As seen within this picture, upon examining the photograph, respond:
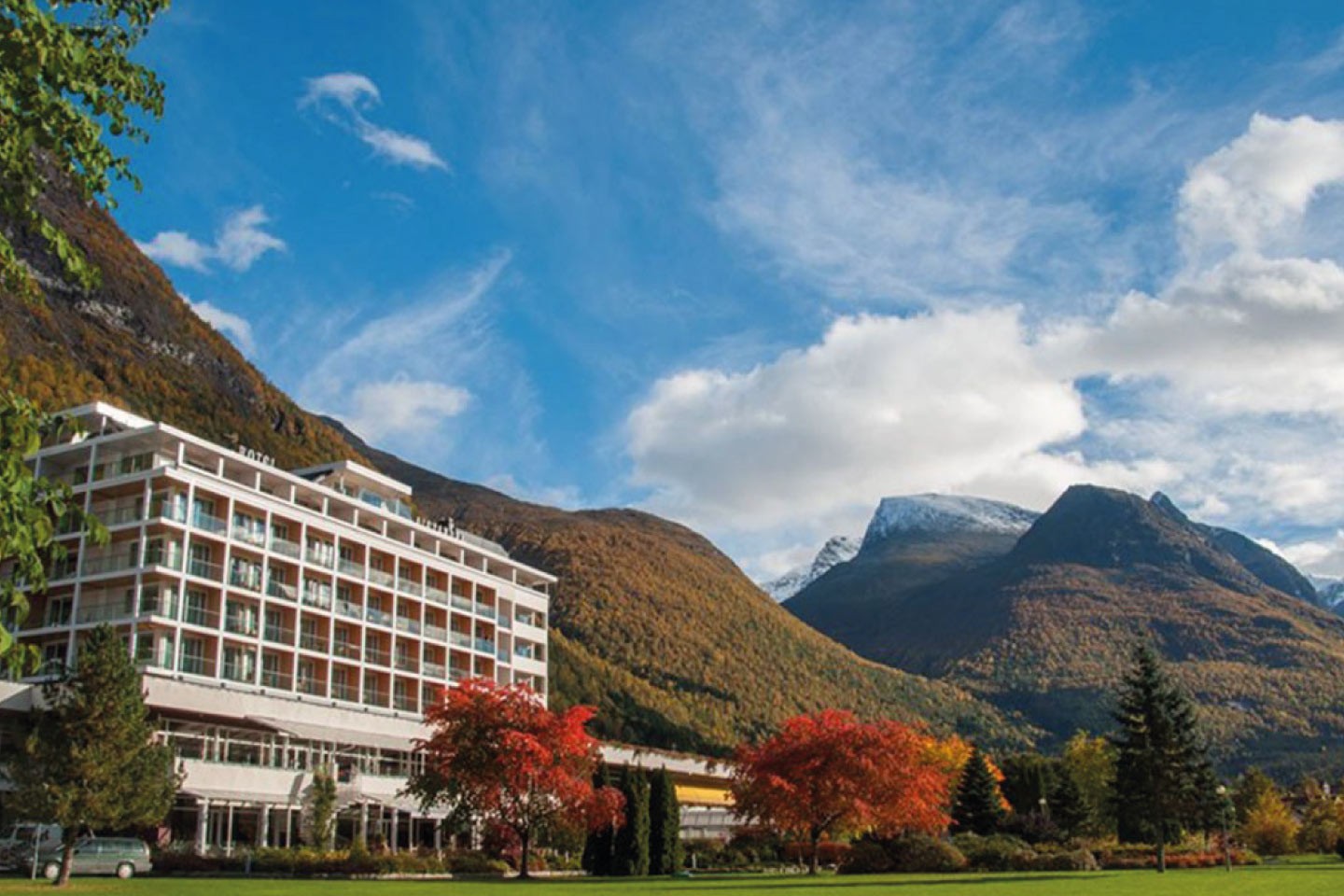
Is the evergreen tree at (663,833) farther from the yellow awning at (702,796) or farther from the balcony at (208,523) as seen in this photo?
the yellow awning at (702,796)

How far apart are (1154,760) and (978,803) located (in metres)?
25.2

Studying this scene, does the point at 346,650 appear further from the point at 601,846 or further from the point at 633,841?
the point at 633,841

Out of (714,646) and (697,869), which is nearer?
(697,869)

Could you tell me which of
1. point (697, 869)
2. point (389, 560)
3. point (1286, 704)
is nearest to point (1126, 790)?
point (697, 869)

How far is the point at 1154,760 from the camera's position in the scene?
5294 cm

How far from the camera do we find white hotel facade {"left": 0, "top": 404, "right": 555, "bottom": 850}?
193 feet

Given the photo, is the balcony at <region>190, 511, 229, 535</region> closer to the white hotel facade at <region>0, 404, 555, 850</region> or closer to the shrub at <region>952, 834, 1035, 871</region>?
the white hotel facade at <region>0, 404, 555, 850</region>

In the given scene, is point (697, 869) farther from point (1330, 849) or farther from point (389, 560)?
point (1330, 849)

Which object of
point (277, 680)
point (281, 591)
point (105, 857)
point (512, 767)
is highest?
point (281, 591)

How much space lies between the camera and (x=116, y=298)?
145750mm

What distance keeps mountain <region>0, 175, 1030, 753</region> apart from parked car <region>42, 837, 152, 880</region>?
68.4 metres

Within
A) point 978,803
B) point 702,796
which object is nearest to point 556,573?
point 702,796

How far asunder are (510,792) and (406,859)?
4898mm

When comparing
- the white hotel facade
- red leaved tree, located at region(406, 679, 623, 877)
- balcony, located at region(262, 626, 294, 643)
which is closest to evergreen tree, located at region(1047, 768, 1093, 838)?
the white hotel facade
